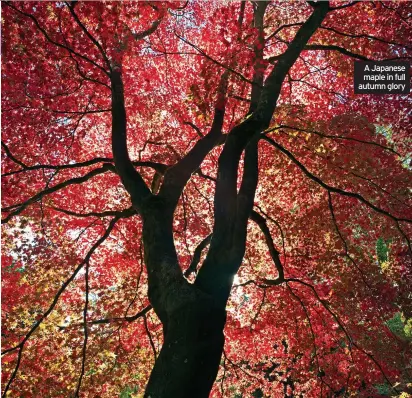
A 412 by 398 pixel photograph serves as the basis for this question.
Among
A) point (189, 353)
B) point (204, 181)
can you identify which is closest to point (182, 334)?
point (189, 353)

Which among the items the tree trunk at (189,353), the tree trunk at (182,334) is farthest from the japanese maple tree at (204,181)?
the tree trunk at (189,353)

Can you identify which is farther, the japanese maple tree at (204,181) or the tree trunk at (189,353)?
the japanese maple tree at (204,181)

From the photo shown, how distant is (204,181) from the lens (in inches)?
511

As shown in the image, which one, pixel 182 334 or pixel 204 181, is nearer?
pixel 182 334

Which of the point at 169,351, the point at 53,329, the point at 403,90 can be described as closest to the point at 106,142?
the point at 53,329

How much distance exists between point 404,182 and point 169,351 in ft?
25.6

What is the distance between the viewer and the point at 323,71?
12.0 meters

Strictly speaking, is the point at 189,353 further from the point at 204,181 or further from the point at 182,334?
the point at 204,181

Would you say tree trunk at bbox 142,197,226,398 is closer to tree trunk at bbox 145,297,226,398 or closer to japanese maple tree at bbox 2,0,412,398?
tree trunk at bbox 145,297,226,398

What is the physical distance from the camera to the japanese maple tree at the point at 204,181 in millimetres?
8203

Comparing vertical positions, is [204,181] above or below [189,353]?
above

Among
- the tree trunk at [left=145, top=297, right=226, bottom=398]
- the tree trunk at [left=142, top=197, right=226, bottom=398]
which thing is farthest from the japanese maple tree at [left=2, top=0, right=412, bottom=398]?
the tree trunk at [left=145, top=297, right=226, bottom=398]

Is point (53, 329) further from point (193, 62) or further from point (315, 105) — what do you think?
point (315, 105)

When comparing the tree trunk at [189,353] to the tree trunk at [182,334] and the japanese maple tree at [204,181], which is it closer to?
the tree trunk at [182,334]
